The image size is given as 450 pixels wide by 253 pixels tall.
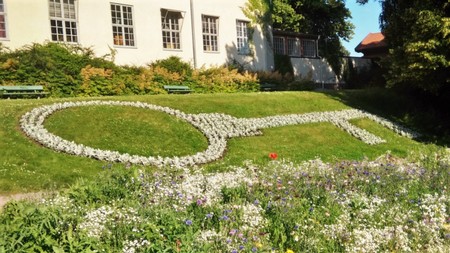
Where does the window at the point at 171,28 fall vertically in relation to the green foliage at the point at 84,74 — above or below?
above

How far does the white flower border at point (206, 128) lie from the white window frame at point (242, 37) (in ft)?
39.8

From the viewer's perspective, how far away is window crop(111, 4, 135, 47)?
80.9 ft

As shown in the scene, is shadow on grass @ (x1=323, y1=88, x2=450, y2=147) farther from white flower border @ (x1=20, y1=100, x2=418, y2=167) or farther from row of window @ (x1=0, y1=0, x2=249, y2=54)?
row of window @ (x1=0, y1=0, x2=249, y2=54)

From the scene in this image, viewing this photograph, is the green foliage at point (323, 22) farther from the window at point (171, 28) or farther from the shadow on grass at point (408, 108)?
the shadow on grass at point (408, 108)

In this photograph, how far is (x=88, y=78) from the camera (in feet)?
67.4

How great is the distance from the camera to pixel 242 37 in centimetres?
3155

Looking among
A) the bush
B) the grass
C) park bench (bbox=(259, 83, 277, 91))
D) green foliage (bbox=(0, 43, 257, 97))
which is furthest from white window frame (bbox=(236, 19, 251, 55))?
the grass

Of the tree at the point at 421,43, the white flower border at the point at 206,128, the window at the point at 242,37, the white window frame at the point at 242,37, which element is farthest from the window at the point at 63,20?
the tree at the point at 421,43

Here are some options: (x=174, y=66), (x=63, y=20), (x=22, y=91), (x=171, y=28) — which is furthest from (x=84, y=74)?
(x=171, y=28)

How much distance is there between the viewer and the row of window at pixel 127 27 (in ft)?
73.9

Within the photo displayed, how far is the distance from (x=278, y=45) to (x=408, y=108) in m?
14.2

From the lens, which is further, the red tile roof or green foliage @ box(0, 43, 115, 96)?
the red tile roof

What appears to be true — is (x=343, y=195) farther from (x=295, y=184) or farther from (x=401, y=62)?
(x=401, y=62)

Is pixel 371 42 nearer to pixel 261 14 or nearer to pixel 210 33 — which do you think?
pixel 261 14
